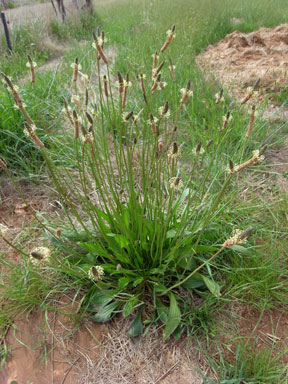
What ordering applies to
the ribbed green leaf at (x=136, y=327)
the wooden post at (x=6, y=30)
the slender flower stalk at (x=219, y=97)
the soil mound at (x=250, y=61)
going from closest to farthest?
the slender flower stalk at (x=219, y=97) → the ribbed green leaf at (x=136, y=327) → the soil mound at (x=250, y=61) → the wooden post at (x=6, y=30)

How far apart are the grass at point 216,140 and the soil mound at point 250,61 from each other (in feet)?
0.69

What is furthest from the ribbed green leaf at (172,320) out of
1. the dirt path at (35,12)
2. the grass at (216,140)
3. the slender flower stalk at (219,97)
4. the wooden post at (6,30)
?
the dirt path at (35,12)

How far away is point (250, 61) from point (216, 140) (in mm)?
2023

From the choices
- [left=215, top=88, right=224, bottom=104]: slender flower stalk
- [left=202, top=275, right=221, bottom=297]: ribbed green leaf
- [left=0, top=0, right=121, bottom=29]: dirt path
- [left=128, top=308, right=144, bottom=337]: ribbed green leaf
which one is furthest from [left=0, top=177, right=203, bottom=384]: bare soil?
[left=0, top=0, right=121, bottom=29]: dirt path

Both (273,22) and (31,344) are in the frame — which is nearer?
(31,344)

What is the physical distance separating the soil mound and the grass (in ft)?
0.69

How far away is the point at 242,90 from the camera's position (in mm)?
3146

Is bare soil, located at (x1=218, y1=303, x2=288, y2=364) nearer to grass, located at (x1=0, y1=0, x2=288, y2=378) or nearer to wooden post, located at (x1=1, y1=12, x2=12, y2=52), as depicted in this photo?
grass, located at (x1=0, y1=0, x2=288, y2=378)

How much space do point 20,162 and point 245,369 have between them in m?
2.02

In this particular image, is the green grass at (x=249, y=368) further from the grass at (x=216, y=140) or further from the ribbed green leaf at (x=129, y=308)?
the ribbed green leaf at (x=129, y=308)

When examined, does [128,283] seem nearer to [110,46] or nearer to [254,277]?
[254,277]

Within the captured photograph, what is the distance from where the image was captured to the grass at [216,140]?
1.35m

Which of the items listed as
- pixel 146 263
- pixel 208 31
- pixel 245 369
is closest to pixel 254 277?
pixel 245 369

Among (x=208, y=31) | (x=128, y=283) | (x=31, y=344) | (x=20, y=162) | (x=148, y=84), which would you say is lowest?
(x=31, y=344)
